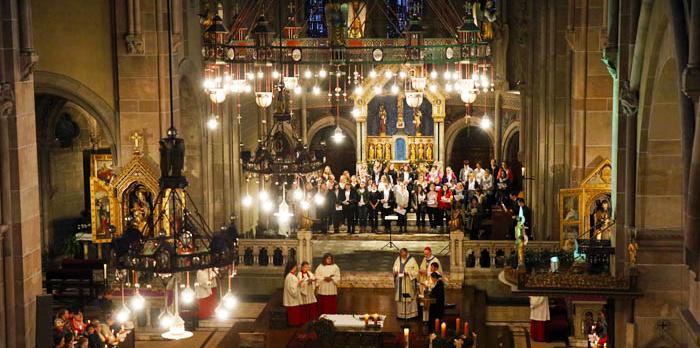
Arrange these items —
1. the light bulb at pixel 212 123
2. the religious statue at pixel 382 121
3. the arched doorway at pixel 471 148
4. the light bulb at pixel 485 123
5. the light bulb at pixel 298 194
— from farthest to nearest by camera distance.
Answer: the arched doorway at pixel 471 148, the religious statue at pixel 382 121, the light bulb at pixel 485 123, the light bulb at pixel 212 123, the light bulb at pixel 298 194

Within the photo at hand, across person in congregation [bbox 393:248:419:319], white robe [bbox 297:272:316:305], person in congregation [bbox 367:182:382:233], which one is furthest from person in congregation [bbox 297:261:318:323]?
person in congregation [bbox 367:182:382:233]

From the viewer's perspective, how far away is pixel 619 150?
62.7 feet

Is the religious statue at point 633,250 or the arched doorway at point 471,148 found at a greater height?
the arched doorway at point 471,148

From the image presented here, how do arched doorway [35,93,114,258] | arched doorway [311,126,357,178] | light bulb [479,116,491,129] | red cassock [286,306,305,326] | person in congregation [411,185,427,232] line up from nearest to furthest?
1. red cassock [286,306,305,326]
2. arched doorway [35,93,114,258]
3. person in congregation [411,185,427,232]
4. light bulb [479,116,491,129]
5. arched doorway [311,126,357,178]

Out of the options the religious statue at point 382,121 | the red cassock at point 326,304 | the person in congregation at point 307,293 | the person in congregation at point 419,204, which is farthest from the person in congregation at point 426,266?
the religious statue at point 382,121

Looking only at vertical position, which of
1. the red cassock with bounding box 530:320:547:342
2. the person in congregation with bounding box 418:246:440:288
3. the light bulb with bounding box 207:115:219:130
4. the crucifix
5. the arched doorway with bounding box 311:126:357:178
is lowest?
the red cassock with bounding box 530:320:547:342

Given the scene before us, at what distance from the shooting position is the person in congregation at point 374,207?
104 feet

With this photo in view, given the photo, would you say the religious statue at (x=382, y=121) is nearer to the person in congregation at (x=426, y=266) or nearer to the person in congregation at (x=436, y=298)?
the person in congregation at (x=426, y=266)

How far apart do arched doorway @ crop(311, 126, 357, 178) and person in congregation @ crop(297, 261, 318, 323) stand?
15.3m

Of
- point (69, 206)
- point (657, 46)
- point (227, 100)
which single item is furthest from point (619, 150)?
point (69, 206)

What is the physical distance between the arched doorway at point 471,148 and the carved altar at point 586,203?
549 inches

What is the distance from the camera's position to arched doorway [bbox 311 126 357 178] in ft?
133

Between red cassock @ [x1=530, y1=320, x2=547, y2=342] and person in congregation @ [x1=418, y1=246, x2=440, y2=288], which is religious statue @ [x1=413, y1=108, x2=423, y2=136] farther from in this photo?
red cassock @ [x1=530, y1=320, x2=547, y2=342]

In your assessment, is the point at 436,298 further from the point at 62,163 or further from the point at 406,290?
the point at 62,163
